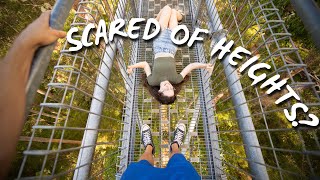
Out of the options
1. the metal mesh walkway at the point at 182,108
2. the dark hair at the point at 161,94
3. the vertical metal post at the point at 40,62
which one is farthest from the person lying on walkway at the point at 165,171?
the vertical metal post at the point at 40,62

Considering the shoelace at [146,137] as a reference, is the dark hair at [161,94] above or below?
above

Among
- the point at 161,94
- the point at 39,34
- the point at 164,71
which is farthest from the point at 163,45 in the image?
the point at 39,34

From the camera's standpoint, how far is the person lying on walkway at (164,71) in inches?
90.7

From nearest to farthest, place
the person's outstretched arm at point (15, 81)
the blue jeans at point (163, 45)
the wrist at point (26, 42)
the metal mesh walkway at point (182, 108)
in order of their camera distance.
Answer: the person's outstretched arm at point (15, 81) < the wrist at point (26, 42) < the metal mesh walkway at point (182, 108) < the blue jeans at point (163, 45)

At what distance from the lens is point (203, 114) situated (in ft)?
7.74

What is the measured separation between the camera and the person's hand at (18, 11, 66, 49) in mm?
780

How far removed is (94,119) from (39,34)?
2.80ft

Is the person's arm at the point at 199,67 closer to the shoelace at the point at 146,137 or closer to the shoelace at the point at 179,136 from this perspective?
the shoelace at the point at 179,136

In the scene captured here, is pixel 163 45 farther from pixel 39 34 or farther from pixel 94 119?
pixel 39 34

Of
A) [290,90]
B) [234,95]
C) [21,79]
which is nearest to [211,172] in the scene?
[234,95]

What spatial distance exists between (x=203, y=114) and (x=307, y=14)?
1608 millimetres

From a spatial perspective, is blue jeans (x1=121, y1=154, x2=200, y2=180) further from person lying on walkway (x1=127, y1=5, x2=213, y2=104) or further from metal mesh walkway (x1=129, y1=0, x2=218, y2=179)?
person lying on walkway (x1=127, y1=5, x2=213, y2=104)

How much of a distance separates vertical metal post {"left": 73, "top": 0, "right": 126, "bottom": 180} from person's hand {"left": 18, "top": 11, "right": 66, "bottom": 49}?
563 mm

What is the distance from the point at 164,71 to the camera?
98.3 inches
